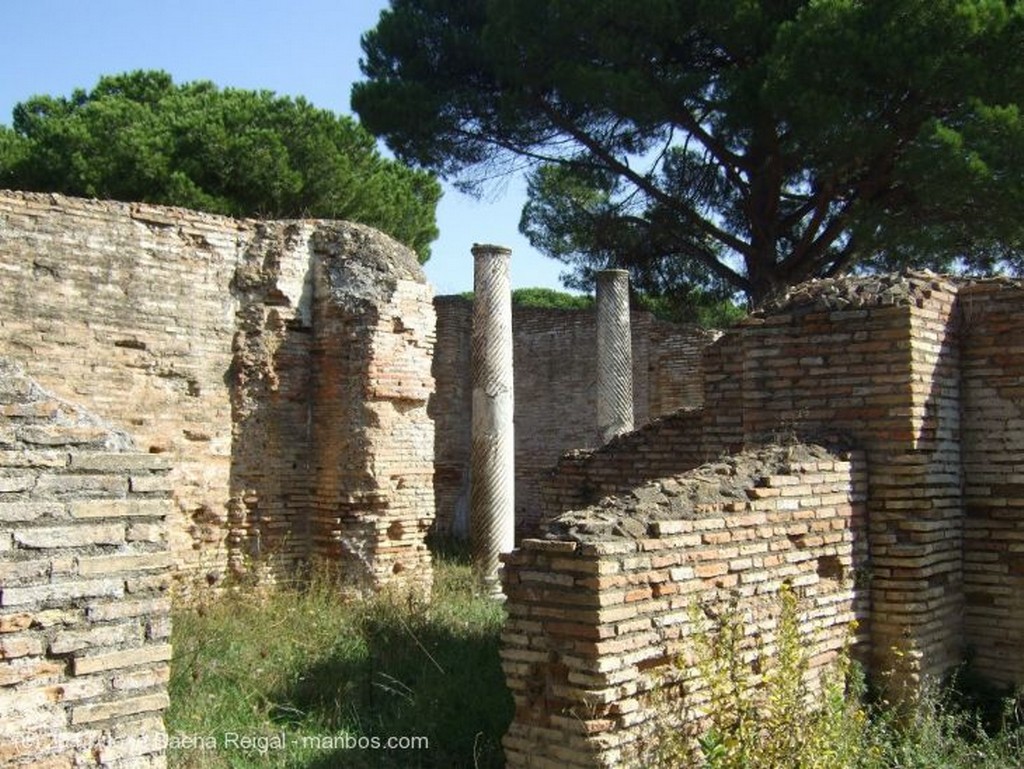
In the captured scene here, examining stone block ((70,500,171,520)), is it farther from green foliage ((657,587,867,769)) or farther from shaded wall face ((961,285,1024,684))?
shaded wall face ((961,285,1024,684))

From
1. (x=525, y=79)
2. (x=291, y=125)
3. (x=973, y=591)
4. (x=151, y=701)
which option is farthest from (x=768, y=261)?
(x=151, y=701)

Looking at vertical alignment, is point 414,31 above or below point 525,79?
above

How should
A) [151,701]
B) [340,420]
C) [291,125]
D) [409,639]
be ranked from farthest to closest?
[291,125] < [340,420] < [409,639] < [151,701]

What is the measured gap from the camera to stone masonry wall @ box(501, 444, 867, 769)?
12.8ft

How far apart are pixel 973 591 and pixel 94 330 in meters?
6.21

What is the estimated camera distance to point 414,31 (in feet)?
52.9

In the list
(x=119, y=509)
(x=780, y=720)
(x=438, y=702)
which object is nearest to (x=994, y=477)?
(x=780, y=720)

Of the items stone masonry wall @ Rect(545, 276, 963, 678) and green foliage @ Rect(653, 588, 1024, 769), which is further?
stone masonry wall @ Rect(545, 276, 963, 678)

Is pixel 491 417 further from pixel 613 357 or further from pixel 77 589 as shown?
pixel 77 589

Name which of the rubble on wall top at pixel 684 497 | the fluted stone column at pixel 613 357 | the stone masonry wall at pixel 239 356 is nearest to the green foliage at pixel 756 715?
the rubble on wall top at pixel 684 497

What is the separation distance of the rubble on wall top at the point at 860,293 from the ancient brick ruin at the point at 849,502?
0.01 metres

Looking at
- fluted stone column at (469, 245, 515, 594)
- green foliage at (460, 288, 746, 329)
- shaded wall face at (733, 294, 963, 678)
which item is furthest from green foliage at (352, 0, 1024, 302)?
shaded wall face at (733, 294, 963, 678)

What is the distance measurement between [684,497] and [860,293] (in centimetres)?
189

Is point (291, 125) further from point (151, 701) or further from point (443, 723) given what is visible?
point (151, 701)
